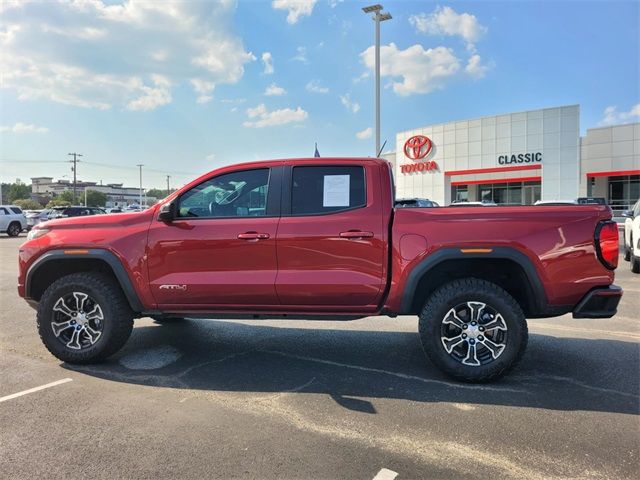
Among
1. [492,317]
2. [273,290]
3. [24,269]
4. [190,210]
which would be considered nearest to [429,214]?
[492,317]

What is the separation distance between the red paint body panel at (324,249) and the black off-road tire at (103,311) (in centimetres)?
28

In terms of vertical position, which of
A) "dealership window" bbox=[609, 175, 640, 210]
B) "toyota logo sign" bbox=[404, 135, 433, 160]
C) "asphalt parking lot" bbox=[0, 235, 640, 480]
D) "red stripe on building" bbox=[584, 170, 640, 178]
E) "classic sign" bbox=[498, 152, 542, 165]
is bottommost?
"asphalt parking lot" bbox=[0, 235, 640, 480]

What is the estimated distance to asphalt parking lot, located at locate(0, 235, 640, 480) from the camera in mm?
2918

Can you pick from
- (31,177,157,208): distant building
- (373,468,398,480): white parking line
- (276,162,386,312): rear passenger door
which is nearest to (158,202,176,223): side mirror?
(276,162,386,312): rear passenger door

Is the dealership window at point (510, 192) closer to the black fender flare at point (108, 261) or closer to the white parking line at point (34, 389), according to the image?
the black fender flare at point (108, 261)

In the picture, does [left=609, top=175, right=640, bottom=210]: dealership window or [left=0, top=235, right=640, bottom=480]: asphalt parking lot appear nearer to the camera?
[left=0, top=235, right=640, bottom=480]: asphalt parking lot

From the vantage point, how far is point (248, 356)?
16.5ft

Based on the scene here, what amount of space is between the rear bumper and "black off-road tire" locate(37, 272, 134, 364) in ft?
13.8

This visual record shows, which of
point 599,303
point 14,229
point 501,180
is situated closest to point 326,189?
point 599,303

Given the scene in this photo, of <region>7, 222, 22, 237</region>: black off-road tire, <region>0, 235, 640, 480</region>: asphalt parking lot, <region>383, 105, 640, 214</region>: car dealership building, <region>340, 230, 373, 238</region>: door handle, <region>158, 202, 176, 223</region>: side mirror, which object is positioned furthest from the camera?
<region>383, 105, 640, 214</region>: car dealership building

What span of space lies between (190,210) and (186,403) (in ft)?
5.93

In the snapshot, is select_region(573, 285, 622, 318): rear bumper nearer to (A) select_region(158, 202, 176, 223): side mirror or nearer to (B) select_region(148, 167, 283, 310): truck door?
(B) select_region(148, 167, 283, 310): truck door

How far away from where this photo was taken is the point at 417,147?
1526 inches

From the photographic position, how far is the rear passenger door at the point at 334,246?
427 centimetres
